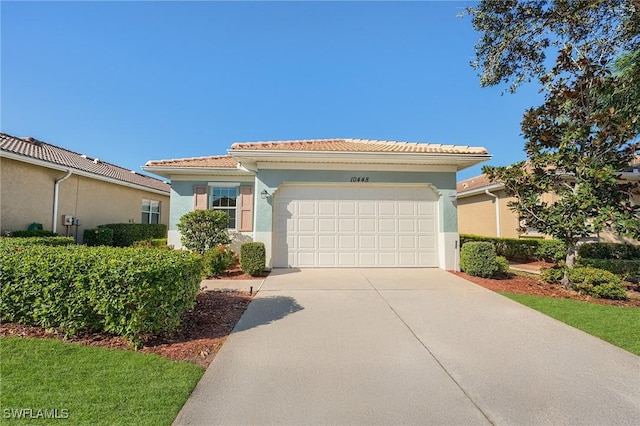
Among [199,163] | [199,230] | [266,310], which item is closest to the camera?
[266,310]

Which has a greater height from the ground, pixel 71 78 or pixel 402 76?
pixel 402 76

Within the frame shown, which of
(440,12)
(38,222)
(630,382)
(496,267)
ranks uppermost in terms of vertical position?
(440,12)

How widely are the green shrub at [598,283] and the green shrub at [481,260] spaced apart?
5.77 feet

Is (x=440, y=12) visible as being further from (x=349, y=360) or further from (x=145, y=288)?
(x=145, y=288)

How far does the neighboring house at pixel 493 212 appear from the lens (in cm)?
1240

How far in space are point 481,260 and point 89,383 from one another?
8.84 metres

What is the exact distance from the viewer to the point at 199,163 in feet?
37.0

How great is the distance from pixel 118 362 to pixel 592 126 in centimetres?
1024

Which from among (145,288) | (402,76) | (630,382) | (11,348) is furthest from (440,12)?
(11,348)

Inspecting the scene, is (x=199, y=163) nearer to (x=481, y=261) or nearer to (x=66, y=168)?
(x=66, y=168)

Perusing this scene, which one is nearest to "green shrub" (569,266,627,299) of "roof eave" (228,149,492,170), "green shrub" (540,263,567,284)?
"green shrub" (540,263,567,284)

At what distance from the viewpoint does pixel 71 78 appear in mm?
9047

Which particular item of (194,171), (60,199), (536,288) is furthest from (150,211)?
(536,288)

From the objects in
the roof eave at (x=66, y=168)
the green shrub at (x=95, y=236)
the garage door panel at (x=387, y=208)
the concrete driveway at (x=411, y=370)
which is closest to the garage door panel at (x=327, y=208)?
the garage door panel at (x=387, y=208)
